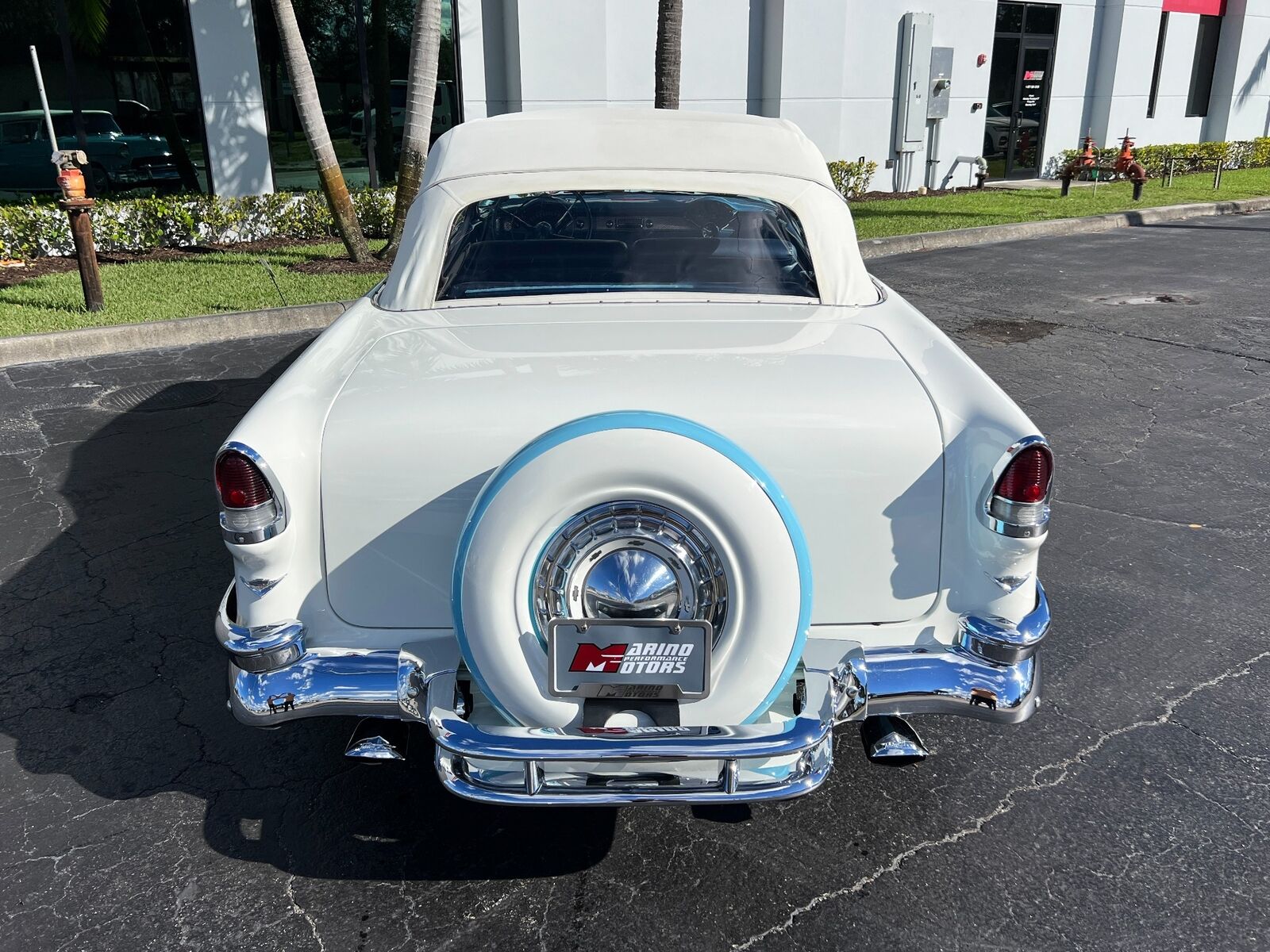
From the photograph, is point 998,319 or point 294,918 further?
point 998,319

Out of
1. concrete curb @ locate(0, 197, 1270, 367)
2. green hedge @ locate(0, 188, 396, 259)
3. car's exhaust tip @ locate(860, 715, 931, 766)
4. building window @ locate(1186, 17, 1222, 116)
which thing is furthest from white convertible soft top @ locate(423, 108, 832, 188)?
building window @ locate(1186, 17, 1222, 116)

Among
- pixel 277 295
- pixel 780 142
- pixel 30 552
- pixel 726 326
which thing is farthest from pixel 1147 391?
pixel 277 295

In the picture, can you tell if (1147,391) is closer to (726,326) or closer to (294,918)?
(726,326)

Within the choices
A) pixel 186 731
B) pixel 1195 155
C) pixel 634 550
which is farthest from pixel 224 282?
pixel 1195 155

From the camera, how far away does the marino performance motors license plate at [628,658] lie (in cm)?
224

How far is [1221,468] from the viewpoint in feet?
18.0

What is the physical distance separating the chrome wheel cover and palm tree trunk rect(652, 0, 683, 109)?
10.4m

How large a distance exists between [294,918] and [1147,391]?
643cm

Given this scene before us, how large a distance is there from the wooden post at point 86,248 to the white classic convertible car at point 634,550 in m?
6.35

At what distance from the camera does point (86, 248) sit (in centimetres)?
849

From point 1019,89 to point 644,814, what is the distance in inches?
810

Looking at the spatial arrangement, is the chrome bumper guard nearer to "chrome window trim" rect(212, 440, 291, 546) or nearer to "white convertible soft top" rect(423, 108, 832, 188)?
"chrome window trim" rect(212, 440, 291, 546)

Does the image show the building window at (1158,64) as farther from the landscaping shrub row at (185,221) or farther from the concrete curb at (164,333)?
the concrete curb at (164,333)

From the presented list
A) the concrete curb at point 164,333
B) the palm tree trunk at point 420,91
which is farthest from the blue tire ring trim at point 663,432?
the palm tree trunk at point 420,91
